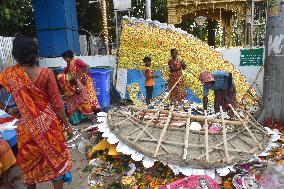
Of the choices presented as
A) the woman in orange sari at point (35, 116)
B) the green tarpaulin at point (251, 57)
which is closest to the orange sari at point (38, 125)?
the woman in orange sari at point (35, 116)

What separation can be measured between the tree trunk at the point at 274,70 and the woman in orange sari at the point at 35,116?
3.93 m

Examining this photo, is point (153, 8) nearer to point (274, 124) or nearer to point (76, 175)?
point (274, 124)

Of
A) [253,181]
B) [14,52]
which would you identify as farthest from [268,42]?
[14,52]

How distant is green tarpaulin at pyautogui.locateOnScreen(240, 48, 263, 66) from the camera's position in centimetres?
881

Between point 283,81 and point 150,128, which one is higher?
point 283,81

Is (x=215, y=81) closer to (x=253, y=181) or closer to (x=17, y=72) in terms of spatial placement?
(x=253, y=181)

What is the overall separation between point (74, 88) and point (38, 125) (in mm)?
3482

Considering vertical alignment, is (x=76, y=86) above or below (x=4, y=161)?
above

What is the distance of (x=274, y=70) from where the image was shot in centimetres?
524

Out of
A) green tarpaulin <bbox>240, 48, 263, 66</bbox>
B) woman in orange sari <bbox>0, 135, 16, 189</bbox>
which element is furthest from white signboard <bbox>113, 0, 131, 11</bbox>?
woman in orange sari <bbox>0, 135, 16, 189</bbox>

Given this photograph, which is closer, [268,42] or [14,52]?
[14,52]

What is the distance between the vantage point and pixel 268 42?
5.26 metres

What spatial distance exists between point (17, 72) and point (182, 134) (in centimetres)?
273

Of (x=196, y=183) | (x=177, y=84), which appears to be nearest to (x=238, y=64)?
(x=177, y=84)
